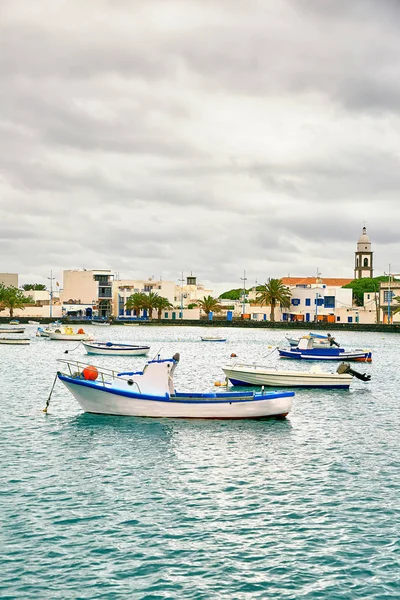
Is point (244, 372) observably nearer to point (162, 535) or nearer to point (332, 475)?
point (332, 475)

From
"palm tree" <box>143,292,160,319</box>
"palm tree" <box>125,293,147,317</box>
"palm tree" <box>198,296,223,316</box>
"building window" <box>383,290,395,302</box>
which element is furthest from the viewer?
"palm tree" <box>198,296,223,316</box>

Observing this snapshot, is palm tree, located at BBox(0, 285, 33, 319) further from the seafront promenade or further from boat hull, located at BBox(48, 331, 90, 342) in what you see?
boat hull, located at BBox(48, 331, 90, 342)

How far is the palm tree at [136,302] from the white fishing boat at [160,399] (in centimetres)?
14247

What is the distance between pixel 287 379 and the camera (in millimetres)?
45594

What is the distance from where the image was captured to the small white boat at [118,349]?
8150 cm

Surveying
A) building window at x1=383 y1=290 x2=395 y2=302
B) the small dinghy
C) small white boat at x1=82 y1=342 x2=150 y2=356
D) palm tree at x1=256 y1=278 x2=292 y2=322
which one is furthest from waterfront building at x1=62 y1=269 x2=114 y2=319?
the small dinghy

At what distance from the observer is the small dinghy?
72.1 m

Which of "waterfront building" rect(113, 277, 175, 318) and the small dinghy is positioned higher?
"waterfront building" rect(113, 277, 175, 318)

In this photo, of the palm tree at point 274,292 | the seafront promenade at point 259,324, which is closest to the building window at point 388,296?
the seafront promenade at point 259,324

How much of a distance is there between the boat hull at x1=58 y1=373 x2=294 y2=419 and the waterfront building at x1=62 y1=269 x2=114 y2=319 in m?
157

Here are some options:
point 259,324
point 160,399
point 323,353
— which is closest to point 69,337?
point 323,353

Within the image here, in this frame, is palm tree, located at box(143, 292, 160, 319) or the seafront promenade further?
palm tree, located at box(143, 292, 160, 319)

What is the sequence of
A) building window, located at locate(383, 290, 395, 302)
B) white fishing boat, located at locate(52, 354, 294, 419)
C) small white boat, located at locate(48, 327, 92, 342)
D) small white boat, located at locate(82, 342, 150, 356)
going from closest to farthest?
white fishing boat, located at locate(52, 354, 294, 419), small white boat, located at locate(82, 342, 150, 356), small white boat, located at locate(48, 327, 92, 342), building window, located at locate(383, 290, 395, 302)

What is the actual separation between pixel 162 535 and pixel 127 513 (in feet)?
6.36
